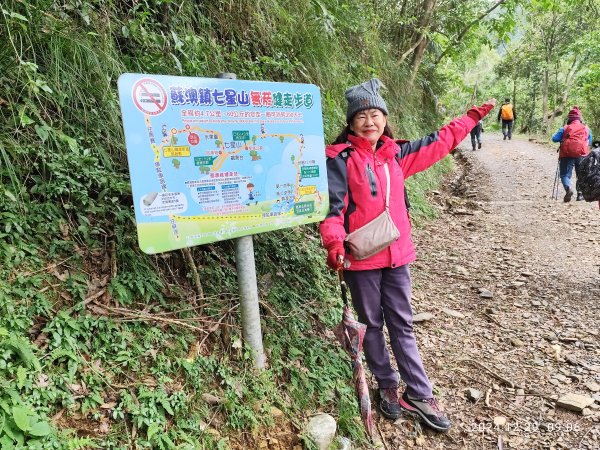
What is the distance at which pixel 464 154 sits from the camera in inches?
682

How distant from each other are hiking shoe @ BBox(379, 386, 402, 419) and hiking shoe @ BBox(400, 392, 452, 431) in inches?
2.8

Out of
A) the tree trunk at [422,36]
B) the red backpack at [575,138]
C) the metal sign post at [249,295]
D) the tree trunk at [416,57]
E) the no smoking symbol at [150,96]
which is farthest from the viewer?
the tree trunk at [416,57]

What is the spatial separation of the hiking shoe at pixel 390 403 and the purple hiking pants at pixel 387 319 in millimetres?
45

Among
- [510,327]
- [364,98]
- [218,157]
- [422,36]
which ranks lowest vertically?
[510,327]

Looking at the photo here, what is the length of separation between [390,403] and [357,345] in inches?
25.0

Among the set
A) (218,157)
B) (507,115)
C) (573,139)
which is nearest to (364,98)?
(218,157)

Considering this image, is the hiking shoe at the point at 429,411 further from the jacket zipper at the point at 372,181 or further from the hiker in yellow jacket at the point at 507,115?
the hiker in yellow jacket at the point at 507,115

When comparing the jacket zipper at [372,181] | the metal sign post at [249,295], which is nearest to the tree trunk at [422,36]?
the jacket zipper at [372,181]

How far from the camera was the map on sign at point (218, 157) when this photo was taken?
1.84 m

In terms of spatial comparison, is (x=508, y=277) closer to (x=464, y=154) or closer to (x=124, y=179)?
(x=124, y=179)

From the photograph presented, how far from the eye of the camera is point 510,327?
164 inches

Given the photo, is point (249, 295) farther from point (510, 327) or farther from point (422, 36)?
point (422, 36)

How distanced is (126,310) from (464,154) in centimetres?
1724

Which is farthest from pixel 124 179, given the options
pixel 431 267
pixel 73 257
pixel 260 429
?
pixel 431 267
